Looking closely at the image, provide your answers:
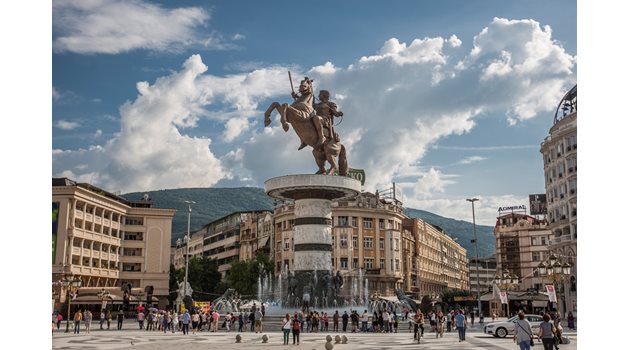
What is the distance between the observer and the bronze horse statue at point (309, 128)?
113 ft

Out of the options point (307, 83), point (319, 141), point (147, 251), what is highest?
point (307, 83)

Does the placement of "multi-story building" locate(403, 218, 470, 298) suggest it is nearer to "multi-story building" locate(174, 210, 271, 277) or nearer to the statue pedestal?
"multi-story building" locate(174, 210, 271, 277)

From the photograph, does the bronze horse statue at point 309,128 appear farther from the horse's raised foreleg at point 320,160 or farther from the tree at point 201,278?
the tree at point 201,278

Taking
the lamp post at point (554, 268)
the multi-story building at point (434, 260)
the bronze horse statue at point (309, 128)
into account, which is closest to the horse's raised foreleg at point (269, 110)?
the bronze horse statue at point (309, 128)

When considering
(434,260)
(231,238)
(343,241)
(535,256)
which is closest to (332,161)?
(343,241)

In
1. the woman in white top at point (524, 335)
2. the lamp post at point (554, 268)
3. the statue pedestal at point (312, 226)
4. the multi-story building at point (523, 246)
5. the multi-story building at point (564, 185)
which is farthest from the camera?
the multi-story building at point (523, 246)

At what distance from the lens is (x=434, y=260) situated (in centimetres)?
9738

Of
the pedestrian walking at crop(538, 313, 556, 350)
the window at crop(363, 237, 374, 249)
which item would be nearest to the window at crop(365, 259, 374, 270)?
the window at crop(363, 237, 374, 249)

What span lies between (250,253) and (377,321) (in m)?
63.1

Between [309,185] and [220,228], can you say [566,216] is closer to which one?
[309,185]

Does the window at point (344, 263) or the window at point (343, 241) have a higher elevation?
the window at point (343, 241)

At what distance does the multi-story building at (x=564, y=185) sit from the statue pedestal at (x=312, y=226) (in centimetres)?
2348

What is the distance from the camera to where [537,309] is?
6500 cm

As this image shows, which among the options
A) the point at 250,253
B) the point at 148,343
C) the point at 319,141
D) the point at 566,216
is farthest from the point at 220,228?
the point at 148,343
